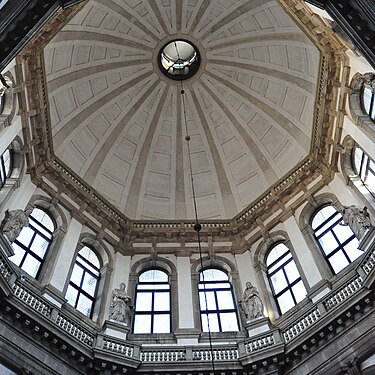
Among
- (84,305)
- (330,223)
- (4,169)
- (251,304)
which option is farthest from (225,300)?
(4,169)

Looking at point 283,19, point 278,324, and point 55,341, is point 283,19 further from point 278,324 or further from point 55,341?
point 55,341

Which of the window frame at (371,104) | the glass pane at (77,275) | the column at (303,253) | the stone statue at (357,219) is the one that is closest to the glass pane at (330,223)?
the column at (303,253)

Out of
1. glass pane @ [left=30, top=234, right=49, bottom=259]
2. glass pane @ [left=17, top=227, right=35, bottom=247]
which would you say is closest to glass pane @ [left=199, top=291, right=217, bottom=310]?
glass pane @ [left=30, top=234, right=49, bottom=259]

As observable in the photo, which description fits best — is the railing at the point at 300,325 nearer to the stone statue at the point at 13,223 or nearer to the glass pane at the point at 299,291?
the glass pane at the point at 299,291

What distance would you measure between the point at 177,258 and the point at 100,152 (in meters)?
7.40

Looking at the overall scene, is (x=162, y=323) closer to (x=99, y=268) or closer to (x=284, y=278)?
(x=99, y=268)

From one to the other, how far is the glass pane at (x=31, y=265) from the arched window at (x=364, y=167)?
515 inches

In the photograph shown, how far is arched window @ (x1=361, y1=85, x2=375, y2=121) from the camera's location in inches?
741

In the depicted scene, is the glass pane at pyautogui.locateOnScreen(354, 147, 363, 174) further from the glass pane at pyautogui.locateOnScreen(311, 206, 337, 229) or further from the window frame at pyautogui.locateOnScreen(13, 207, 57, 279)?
the window frame at pyautogui.locateOnScreen(13, 207, 57, 279)

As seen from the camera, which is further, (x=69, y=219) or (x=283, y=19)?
(x=283, y=19)

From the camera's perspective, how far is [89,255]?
21.7 meters

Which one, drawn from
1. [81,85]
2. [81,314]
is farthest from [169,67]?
[81,314]

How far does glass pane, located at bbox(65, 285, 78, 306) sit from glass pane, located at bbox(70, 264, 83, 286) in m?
0.37

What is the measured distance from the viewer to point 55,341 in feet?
52.0
